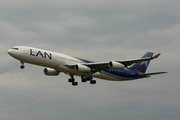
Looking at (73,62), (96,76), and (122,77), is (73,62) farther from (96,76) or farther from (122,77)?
(122,77)

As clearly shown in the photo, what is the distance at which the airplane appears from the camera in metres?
69.8

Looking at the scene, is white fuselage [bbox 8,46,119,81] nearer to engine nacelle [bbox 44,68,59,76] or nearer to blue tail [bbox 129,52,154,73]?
engine nacelle [bbox 44,68,59,76]

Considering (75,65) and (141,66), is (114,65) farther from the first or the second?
(141,66)

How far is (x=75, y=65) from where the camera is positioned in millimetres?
73062

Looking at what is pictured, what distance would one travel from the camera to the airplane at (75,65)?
69.8m

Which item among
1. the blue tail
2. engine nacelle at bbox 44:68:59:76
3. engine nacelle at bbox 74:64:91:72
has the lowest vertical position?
engine nacelle at bbox 74:64:91:72

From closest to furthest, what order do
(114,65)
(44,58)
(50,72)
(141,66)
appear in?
(44,58)
(114,65)
(50,72)
(141,66)

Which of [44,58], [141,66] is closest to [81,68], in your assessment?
[44,58]

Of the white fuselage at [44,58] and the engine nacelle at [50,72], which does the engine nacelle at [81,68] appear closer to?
the white fuselage at [44,58]

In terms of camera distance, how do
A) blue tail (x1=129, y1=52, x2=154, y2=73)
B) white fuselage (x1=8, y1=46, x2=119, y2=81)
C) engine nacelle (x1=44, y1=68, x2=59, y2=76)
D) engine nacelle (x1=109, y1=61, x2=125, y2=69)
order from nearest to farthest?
white fuselage (x1=8, y1=46, x2=119, y2=81) < engine nacelle (x1=109, y1=61, x2=125, y2=69) < engine nacelle (x1=44, y1=68, x2=59, y2=76) < blue tail (x1=129, y1=52, x2=154, y2=73)

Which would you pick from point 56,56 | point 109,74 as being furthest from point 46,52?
point 109,74

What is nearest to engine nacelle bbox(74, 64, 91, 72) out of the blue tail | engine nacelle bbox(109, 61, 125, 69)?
engine nacelle bbox(109, 61, 125, 69)

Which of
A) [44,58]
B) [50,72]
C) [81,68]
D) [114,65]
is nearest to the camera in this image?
[44,58]

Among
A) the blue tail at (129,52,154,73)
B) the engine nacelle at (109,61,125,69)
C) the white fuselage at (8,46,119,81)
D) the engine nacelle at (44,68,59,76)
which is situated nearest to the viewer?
the white fuselage at (8,46,119,81)
